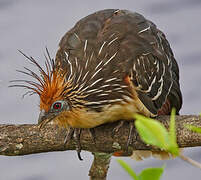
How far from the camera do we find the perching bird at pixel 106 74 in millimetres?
1369

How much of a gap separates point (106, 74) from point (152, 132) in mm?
1230

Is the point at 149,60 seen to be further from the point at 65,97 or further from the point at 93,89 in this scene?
the point at 65,97

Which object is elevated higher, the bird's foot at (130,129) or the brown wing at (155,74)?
the brown wing at (155,74)

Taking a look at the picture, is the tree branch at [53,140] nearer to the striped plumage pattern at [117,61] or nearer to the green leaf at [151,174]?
the striped plumage pattern at [117,61]

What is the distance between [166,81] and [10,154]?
0.69 meters

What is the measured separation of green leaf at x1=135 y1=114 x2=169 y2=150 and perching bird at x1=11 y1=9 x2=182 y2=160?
3.42ft

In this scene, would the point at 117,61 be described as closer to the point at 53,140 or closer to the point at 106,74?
the point at 106,74

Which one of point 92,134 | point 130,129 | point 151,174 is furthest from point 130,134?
point 151,174

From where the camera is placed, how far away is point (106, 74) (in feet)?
4.81

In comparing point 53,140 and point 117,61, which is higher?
point 117,61

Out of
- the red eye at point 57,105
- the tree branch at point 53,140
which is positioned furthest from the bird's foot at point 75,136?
the red eye at point 57,105

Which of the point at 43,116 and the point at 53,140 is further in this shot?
the point at 53,140

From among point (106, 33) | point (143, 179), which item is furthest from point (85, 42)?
point (143, 179)

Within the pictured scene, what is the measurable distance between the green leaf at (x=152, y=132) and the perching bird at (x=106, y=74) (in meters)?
1.04
